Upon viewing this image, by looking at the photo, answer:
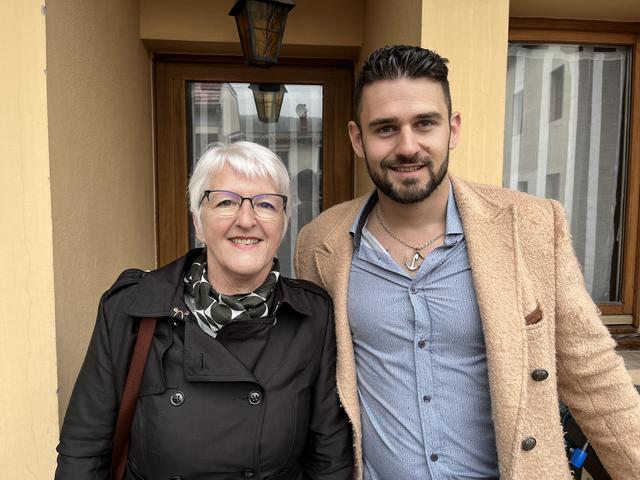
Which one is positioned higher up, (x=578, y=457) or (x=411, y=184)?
(x=411, y=184)

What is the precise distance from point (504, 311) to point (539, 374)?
20cm

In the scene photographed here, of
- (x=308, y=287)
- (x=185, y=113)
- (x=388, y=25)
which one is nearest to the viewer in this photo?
(x=308, y=287)

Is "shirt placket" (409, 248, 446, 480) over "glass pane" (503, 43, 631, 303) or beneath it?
beneath

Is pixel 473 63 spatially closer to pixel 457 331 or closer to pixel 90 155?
pixel 457 331

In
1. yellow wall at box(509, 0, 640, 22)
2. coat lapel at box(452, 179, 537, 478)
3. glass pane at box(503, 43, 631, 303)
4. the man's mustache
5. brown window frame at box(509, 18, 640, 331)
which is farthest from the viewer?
glass pane at box(503, 43, 631, 303)

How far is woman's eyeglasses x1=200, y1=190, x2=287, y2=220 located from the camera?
1508mm

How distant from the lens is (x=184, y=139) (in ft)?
10.7

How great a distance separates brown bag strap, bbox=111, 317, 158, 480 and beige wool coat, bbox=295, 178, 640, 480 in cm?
56

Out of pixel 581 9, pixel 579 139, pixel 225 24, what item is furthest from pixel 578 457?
pixel 225 24

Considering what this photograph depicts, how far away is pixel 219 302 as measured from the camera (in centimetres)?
148

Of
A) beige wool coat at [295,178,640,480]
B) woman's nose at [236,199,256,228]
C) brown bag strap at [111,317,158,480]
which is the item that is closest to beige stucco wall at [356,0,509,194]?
beige wool coat at [295,178,640,480]

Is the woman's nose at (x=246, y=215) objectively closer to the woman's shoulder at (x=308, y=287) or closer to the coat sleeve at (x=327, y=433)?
the woman's shoulder at (x=308, y=287)

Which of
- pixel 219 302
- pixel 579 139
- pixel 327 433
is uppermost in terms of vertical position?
pixel 579 139

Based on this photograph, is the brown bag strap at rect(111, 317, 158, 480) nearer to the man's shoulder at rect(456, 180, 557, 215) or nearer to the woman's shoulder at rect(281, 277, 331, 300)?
the woman's shoulder at rect(281, 277, 331, 300)
